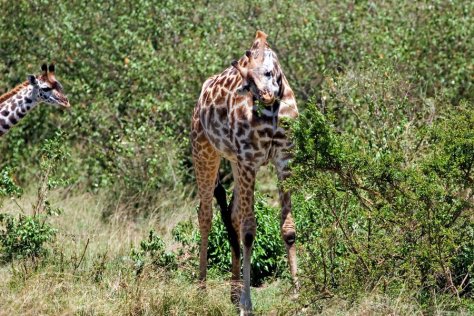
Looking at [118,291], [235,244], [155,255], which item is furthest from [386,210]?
[155,255]

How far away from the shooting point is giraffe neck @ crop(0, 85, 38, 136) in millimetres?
10102

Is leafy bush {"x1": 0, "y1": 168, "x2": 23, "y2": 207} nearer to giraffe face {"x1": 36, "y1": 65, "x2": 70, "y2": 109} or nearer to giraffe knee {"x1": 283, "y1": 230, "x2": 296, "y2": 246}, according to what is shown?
giraffe face {"x1": 36, "y1": 65, "x2": 70, "y2": 109}

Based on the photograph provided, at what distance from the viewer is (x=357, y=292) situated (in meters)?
7.59

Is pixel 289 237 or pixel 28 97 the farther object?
pixel 28 97

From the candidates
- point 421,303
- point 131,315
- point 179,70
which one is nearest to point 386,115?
point 421,303

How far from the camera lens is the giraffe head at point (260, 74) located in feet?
26.5

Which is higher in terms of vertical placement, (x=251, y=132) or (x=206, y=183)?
(x=251, y=132)

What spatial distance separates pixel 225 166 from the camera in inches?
505

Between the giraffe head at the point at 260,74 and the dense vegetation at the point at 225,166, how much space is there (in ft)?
1.57

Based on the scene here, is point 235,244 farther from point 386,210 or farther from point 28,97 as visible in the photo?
point 28,97

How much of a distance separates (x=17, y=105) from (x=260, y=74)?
2878mm

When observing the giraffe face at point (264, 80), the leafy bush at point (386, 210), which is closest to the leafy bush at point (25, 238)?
the giraffe face at point (264, 80)

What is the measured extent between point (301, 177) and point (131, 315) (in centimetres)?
152

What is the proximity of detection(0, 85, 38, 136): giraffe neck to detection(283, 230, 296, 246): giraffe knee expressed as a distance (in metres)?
3.08
